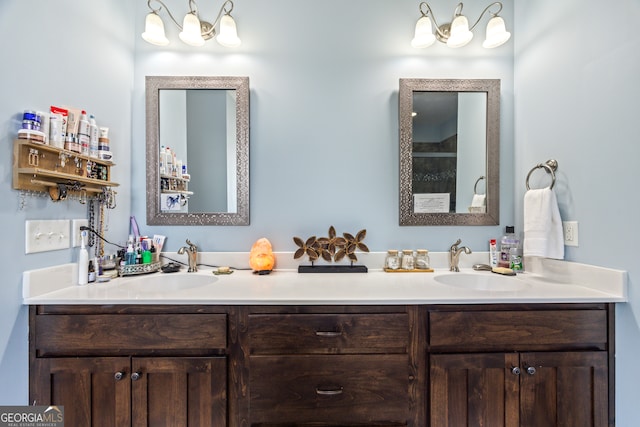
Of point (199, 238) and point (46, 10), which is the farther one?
point (199, 238)

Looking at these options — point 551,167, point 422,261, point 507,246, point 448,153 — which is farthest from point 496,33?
point 422,261

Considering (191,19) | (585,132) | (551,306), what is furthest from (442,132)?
(191,19)

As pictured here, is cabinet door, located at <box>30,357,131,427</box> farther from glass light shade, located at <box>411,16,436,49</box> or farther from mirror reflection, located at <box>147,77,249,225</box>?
glass light shade, located at <box>411,16,436,49</box>

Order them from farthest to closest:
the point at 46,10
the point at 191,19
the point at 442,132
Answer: the point at 442,132
the point at 191,19
the point at 46,10

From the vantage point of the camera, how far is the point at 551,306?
1.05 m

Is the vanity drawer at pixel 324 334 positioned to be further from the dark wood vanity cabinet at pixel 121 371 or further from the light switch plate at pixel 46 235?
the light switch plate at pixel 46 235

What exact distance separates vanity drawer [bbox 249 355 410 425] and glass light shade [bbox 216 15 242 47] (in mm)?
1578

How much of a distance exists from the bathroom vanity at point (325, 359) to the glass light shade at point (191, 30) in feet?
4.37

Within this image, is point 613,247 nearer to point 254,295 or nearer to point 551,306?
point 551,306

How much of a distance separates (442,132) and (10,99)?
75.6 inches

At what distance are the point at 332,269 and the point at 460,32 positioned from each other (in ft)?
4.82

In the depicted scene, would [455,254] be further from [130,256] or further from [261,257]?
[130,256]

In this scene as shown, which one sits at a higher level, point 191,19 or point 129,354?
point 191,19

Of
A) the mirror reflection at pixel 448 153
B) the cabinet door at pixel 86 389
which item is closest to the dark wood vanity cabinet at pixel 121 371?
the cabinet door at pixel 86 389
